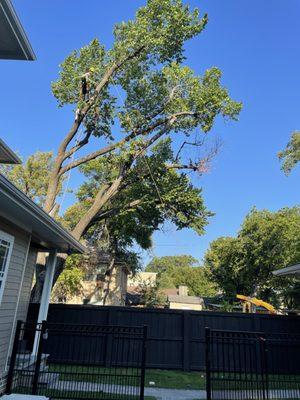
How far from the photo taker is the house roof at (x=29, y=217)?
5205mm

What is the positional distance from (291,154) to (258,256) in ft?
52.3

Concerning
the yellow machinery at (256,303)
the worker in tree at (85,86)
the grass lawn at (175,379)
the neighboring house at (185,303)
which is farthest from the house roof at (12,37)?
the neighboring house at (185,303)

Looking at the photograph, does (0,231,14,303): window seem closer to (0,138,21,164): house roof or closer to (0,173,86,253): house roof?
(0,173,86,253): house roof

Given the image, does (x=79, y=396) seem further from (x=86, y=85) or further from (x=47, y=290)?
(x=86, y=85)

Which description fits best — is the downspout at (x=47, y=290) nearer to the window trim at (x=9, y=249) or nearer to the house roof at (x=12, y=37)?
the window trim at (x=9, y=249)

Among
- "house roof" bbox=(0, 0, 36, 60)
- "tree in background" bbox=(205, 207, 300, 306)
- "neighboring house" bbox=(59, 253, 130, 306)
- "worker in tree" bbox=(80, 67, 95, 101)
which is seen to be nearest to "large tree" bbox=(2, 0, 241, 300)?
"worker in tree" bbox=(80, 67, 95, 101)

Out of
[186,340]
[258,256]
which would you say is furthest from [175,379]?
[258,256]

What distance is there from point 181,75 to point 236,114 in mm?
2785

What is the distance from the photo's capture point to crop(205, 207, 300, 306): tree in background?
3244 centimetres

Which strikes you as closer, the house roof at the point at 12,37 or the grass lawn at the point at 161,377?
the house roof at the point at 12,37

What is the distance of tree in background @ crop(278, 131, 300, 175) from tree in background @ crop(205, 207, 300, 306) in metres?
12.1

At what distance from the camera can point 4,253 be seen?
6945mm

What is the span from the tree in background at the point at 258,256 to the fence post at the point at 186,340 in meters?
20.7

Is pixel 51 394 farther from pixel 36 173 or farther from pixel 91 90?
pixel 36 173
